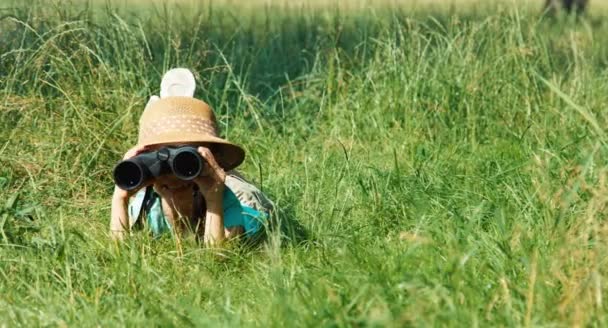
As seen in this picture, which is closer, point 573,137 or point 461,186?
point 461,186

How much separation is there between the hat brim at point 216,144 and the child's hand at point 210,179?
6 cm

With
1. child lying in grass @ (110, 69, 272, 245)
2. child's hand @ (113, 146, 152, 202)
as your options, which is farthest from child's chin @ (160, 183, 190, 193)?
child's hand @ (113, 146, 152, 202)

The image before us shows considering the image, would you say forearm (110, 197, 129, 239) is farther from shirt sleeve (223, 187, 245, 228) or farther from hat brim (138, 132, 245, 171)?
shirt sleeve (223, 187, 245, 228)

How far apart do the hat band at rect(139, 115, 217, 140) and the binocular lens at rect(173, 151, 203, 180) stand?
24cm

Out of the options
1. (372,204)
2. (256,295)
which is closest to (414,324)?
(256,295)

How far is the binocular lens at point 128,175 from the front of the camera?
3979 mm

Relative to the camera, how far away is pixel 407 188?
466 centimetres

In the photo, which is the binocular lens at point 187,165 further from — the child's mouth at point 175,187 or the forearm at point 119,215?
the forearm at point 119,215

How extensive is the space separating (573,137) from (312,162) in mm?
1218

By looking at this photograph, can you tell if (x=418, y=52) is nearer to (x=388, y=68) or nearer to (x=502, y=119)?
(x=388, y=68)

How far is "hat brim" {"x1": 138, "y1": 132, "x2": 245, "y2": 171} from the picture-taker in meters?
4.14

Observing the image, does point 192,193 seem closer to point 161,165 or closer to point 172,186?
point 172,186

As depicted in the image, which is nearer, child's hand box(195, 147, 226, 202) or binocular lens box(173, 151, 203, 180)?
binocular lens box(173, 151, 203, 180)

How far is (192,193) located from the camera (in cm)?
429
